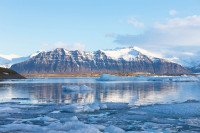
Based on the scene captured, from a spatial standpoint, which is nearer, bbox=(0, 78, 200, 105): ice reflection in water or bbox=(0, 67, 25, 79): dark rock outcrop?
bbox=(0, 78, 200, 105): ice reflection in water

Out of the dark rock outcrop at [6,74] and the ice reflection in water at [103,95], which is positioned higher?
the dark rock outcrop at [6,74]

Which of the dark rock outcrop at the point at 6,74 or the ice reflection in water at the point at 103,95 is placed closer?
the ice reflection in water at the point at 103,95

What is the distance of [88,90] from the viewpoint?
28219mm

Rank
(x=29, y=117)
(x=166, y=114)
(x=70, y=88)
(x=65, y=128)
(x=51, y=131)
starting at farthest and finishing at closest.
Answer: (x=70, y=88), (x=166, y=114), (x=29, y=117), (x=65, y=128), (x=51, y=131)

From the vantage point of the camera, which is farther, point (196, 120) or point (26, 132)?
point (196, 120)

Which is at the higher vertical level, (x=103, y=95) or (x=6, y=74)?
(x=6, y=74)

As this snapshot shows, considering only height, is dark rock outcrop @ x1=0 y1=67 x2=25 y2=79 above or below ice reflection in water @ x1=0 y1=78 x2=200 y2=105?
above

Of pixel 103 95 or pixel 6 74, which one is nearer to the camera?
pixel 103 95

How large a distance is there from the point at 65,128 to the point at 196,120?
621 centimetres

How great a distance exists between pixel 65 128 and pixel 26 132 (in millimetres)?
1457

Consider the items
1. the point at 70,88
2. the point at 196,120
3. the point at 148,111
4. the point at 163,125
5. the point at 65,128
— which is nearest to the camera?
the point at 65,128

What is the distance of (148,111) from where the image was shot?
1314cm

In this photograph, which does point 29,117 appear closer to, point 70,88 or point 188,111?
point 188,111

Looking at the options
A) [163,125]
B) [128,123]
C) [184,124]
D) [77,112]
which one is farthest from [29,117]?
[184,124]
